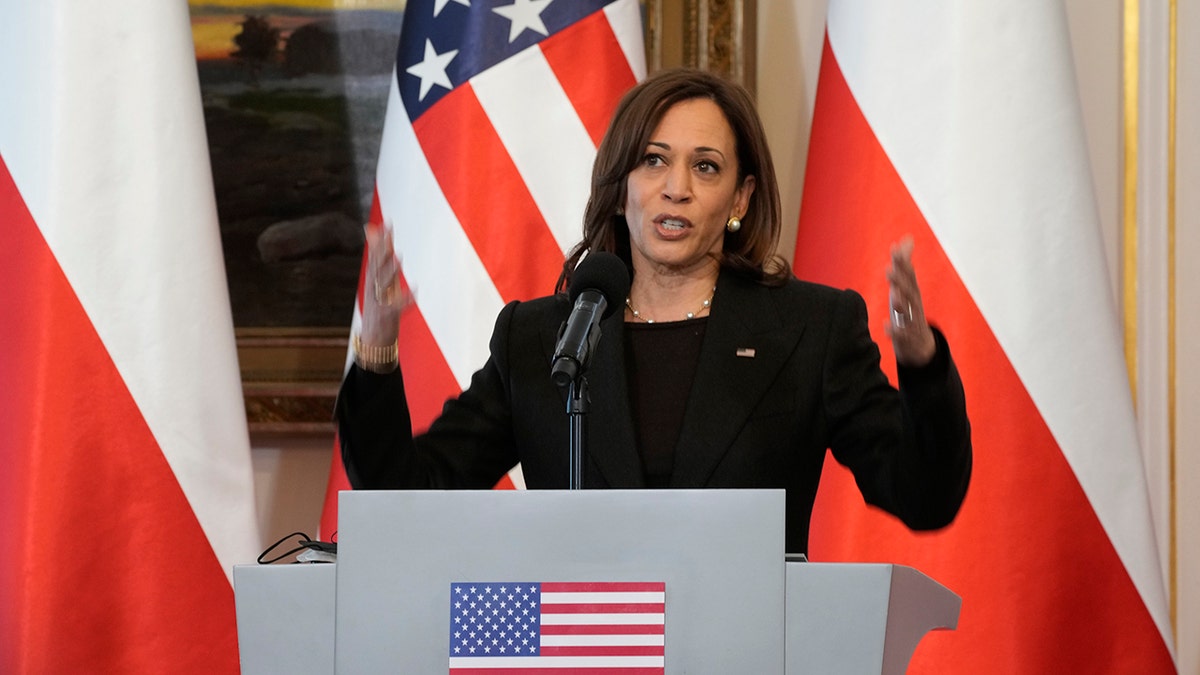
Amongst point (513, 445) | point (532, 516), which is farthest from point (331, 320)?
point (532, 516)

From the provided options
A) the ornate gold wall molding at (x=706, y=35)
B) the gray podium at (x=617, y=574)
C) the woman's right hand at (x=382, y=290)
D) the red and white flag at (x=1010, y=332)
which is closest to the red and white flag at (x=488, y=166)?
the ornate gold wall molding at (x=706, y=35)

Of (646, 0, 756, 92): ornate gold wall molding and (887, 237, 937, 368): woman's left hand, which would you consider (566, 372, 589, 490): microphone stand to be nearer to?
(887, 237, 937, 368): woman's left hand

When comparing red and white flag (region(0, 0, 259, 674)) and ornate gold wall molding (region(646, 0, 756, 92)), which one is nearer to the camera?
red and white flag (region(0, 0, 259, 674))

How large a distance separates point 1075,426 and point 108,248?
2.09 metres

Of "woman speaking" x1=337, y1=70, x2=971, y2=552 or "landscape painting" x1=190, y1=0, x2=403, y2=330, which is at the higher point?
"landscape painting" x1=190, y1=0, x2=403, y2=330

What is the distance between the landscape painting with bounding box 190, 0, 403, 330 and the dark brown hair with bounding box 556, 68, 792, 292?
1.49 meters

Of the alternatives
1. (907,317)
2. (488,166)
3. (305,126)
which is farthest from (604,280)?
(305,126)

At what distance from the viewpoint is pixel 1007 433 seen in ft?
8.54

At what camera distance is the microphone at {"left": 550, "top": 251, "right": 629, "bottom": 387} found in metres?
1.35

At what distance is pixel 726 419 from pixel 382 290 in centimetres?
57

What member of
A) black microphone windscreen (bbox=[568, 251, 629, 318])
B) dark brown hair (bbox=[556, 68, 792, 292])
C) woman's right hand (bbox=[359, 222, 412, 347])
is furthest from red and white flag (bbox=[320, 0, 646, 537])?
black microphone windscreen (bbox=[568, 251, 629, 318])

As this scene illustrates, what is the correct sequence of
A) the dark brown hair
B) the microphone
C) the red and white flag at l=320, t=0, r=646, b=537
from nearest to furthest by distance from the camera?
1. the microphone
2. the dark brown hair
3. the red and white flag at l=320, t=0, r=646, b=537

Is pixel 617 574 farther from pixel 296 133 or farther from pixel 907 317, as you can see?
pixel 296 133

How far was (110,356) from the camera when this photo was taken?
8.85 feet
